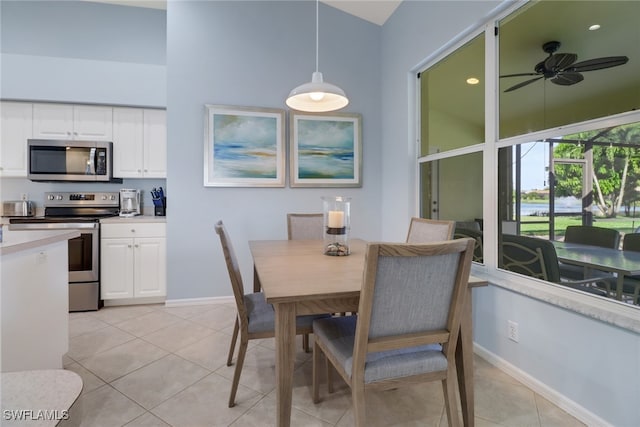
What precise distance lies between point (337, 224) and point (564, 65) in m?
1.53

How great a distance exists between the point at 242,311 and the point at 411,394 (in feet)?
3.47

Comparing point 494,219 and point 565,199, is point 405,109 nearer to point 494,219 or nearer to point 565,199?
point 494,219

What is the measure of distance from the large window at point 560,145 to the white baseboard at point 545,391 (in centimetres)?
58

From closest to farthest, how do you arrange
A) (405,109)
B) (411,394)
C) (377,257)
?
(377,257), (411,394), (405,109)

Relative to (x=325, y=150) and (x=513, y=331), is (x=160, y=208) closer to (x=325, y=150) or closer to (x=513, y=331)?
(x=325, y=150)

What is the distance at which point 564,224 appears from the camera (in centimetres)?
179

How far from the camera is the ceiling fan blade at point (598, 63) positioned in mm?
1495

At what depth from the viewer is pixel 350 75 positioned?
352cm

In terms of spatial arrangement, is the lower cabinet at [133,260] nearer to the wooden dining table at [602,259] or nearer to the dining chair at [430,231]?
the dining chair at [430,231]

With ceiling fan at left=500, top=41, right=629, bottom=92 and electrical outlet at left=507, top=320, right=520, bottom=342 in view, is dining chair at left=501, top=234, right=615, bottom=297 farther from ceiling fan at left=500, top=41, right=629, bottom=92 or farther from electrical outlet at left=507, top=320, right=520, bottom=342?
ceiling fan at left=500, top=41, right=629, bottom=92

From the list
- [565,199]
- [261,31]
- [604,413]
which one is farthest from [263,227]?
[604,413]

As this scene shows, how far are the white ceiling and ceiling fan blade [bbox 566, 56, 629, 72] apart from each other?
2.08 meters

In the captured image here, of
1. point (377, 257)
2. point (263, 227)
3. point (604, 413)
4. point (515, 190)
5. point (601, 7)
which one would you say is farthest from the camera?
point (263, 227)

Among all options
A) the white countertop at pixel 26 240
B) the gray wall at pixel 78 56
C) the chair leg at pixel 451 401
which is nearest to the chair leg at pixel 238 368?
the chair leg at pixel 451 401
